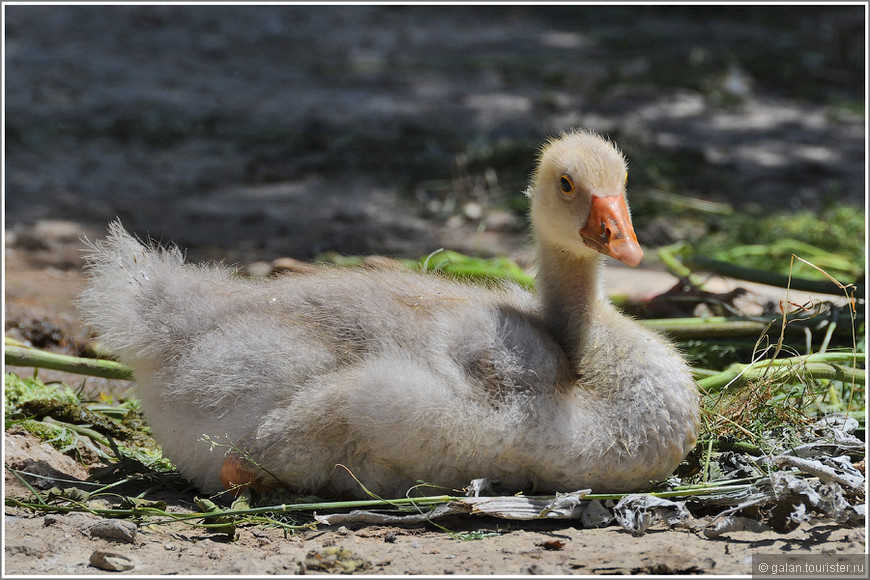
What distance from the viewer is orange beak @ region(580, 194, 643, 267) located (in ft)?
10.9

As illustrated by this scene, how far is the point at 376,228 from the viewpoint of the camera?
7.41m

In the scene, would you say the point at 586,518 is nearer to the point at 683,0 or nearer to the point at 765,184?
the point at 765,184

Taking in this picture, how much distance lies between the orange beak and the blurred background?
327cm

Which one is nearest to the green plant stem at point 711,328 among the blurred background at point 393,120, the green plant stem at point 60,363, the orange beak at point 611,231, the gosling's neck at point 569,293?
the gosling's neck at point 569,293

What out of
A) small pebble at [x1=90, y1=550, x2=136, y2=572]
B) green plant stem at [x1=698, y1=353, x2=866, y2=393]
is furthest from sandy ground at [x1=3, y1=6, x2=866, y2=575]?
green plant stem at [x1=698, y1=353, x2=866, y2=393]

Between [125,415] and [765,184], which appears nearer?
[125,415]

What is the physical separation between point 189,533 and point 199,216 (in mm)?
4623

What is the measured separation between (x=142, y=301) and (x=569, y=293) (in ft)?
5.50

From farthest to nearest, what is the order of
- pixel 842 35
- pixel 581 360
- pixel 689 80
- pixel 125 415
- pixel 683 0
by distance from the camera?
pixel 683 0 < pixel 842 35 < pixel 689 80 < pixel 125 415 < pixel 581 360

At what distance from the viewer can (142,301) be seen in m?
3.59

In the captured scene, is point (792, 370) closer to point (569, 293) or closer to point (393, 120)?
point (569, 293)

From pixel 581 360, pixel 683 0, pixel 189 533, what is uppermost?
pixel 683 0

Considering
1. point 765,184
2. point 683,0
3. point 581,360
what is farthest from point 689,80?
point 581,360

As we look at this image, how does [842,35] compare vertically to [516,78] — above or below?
above
